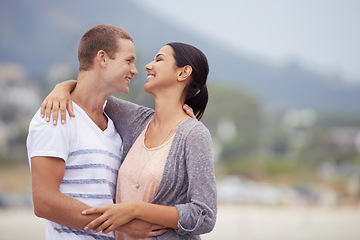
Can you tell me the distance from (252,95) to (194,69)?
30091 mm

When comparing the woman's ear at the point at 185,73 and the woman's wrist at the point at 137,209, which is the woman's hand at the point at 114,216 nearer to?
the woman's wrist at the point at 137,209

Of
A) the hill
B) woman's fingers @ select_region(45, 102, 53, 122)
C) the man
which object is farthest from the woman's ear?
the hill

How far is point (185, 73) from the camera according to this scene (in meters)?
1.98

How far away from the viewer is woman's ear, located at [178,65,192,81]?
198 cm

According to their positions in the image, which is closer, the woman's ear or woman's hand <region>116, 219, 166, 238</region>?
woman's hand <region>116, 219, 166, 238</region>

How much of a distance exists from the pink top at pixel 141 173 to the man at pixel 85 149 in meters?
0.06

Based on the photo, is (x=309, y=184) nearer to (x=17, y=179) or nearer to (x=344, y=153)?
(x=344, y=153)

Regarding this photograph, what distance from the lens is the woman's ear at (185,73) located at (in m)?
1.98

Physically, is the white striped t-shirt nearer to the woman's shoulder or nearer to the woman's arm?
the woman's arm

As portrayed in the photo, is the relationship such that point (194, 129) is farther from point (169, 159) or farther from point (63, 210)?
point (63, 210)

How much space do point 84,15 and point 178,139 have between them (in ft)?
138

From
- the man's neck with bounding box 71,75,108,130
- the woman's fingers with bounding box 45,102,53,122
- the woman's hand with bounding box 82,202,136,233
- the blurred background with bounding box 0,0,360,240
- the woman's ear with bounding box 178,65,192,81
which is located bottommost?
the woman's hand with bounding box 82,202,136,233

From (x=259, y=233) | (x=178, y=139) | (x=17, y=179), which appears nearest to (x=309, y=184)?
(x=259, y=233)

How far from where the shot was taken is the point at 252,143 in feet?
93.0
